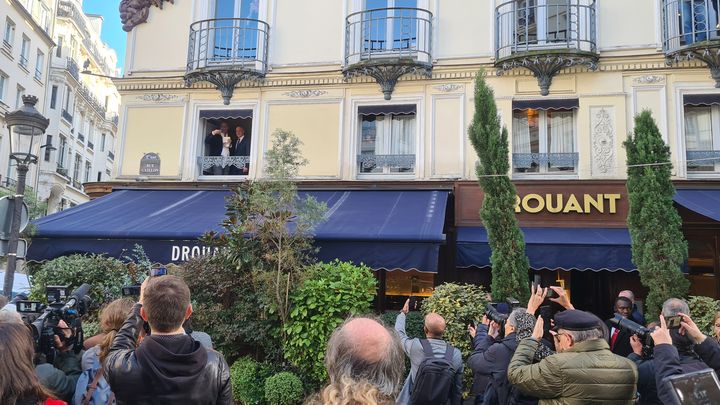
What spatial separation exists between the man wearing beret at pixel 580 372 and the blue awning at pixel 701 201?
6.89 metres

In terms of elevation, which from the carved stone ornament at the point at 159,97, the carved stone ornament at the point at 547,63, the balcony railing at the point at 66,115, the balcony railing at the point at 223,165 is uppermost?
the balcony railing at the point at 66,115

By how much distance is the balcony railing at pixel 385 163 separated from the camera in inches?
460

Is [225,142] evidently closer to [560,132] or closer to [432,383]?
[560,132]

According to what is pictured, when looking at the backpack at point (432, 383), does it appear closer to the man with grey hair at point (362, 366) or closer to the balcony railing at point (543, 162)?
the man with grey hair at point (362, 366)

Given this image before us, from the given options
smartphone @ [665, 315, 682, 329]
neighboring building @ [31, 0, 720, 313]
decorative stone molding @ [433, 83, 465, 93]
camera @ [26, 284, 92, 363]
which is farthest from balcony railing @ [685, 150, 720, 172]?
camera @ [26, 284, 92, 363]

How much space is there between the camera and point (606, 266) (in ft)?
30.8

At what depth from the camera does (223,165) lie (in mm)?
12398

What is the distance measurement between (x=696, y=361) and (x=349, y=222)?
6.35 meters

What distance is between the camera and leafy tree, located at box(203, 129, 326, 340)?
25.6ft

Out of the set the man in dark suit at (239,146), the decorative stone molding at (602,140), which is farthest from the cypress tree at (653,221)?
the man in dark suit at (239,146)

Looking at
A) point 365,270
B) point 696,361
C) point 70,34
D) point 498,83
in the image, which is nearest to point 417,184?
point 498,83

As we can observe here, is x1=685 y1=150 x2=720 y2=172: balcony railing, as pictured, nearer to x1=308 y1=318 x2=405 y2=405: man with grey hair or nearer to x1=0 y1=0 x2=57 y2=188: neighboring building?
x1=308 y1=318 x2=405 y2=405: man with grey hair

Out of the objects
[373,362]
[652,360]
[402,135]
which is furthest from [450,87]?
[373,362]

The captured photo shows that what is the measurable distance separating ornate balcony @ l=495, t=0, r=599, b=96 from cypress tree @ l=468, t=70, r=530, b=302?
232cm
